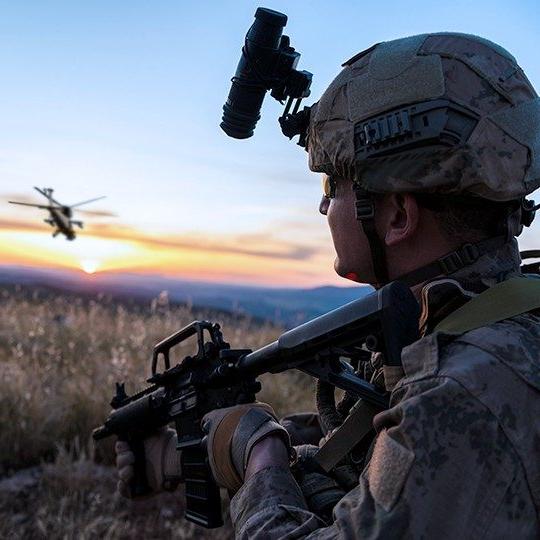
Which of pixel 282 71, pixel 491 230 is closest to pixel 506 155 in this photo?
pixel 491 230

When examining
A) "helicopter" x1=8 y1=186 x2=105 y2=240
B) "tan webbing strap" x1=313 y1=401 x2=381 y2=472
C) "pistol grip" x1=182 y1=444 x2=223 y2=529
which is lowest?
"pistol grip" x1=182 y1=444 x2=223 y2=529

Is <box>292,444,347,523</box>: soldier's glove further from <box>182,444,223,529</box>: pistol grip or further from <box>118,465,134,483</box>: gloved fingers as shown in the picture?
<box>118,465,134,483</box>: gloved fingers

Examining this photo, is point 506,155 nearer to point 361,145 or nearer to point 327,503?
point 361,145

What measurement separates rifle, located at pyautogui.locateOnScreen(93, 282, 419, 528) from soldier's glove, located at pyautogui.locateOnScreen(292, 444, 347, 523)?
307mm

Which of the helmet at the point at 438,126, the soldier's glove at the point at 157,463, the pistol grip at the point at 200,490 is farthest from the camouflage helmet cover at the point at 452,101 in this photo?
the soldier's glove at the point at 157,463

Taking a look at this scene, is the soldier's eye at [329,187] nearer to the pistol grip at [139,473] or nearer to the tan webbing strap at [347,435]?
the tan webbing strap at [347,435]

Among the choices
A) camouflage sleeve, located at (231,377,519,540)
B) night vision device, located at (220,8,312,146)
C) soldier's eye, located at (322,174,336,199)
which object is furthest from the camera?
night vision device, located at (220,8,312,146)

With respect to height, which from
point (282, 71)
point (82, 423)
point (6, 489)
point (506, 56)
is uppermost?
point (282, 71)

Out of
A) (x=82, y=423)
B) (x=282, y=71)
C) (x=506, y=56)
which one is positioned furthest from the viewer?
(x=82, y=423)

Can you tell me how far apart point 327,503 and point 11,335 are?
844cm

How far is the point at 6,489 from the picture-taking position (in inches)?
227

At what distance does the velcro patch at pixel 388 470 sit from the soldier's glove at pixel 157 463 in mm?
1854

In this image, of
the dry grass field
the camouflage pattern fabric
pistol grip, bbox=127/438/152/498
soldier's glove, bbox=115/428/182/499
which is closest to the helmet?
the camouflage pattern fabric

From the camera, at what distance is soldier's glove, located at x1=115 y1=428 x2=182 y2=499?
371cm
